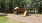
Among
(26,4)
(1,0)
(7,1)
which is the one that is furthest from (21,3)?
(1,0)

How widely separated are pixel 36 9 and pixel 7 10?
4228 mm

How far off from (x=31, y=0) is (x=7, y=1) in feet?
11.9

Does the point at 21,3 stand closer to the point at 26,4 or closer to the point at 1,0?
the point at 26,4

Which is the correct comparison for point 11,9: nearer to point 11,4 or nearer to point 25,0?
point 11,4

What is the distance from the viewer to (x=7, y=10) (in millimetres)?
20625

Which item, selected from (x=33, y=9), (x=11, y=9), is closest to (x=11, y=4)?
(x=11, y=9)

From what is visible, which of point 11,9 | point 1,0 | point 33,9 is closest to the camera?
point 33,9

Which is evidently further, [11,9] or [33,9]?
[11,9]

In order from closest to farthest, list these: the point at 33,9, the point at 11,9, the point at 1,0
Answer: the point at 33,9, the point at 11,9, the point at 1,0

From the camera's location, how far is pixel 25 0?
69.2ft

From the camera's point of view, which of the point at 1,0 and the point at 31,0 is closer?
the point at 31,0

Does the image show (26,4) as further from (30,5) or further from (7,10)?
(7,10)

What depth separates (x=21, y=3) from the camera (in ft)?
68.4

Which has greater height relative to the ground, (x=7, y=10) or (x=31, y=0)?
(x=31, y=0)
